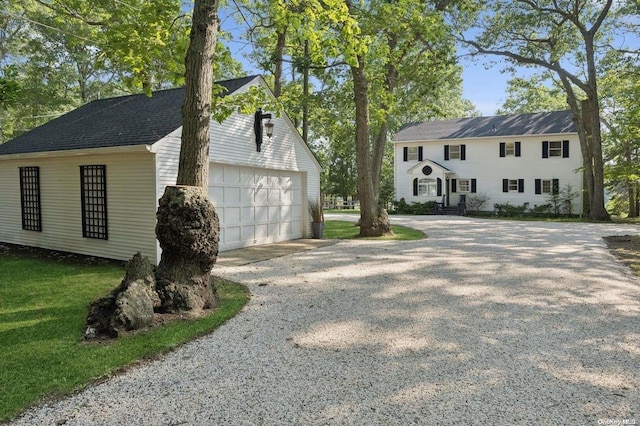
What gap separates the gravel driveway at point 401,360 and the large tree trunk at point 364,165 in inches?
249

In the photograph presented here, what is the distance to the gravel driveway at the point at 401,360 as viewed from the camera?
9.74 feet

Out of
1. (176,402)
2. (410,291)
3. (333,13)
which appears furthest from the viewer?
(333,13)

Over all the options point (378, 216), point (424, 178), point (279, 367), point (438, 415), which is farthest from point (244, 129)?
point (424, 178)

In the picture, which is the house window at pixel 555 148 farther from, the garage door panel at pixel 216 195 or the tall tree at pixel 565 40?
the garage door panel at pixel 216 195

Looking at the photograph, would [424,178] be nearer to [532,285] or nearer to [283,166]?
[283,166]

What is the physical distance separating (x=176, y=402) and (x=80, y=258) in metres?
8.09

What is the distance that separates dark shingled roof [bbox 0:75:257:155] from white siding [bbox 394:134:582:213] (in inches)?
793

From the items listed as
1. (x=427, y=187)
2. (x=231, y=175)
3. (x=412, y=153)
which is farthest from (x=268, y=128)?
(x=412, y=153)

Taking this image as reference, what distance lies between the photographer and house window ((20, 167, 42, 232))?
1111 cm

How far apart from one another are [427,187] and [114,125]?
21.8 metres

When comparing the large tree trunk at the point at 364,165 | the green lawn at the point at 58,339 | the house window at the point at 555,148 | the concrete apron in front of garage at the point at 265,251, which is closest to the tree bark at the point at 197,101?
the green lawn at the point at 58,339

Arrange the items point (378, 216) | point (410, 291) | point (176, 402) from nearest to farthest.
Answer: point (176, 402)
point (410, 291)
point (378, 216)

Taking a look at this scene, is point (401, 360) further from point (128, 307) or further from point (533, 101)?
point (533, 101)

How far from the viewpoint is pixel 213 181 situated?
10.2 metres
